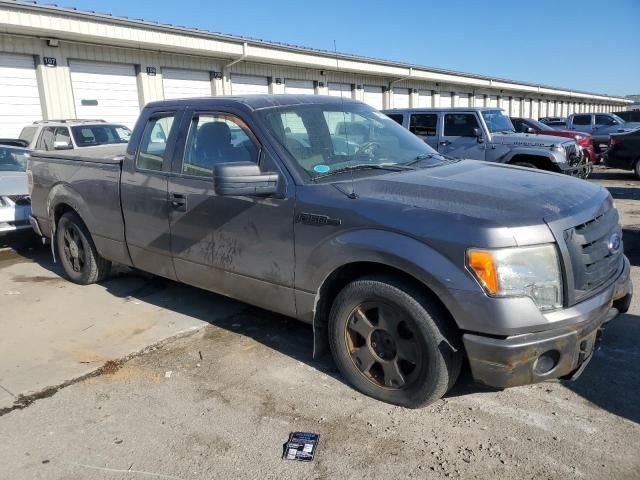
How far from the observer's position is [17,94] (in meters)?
13.4

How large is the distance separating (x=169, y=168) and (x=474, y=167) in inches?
95.6

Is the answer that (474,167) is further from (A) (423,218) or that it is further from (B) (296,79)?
(B) (296,79)

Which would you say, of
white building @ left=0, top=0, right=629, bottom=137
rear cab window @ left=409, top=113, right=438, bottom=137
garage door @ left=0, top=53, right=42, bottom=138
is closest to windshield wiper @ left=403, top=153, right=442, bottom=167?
rear cab window @ left=409, top=113, right=438, bottom=137

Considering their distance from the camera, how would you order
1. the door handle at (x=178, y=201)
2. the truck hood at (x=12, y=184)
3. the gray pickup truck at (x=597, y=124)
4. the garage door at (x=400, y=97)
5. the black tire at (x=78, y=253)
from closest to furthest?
the door handle at (x=178, y=201) → the black tire at (x=78, y=253) → the truck hood at (x=12, y=184) → the gray pickup truck at (x=597, y=124) → the garage door at (x=400, y=97)

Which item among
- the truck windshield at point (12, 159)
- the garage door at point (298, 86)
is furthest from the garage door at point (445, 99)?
the truck windshield at point (12, 159)

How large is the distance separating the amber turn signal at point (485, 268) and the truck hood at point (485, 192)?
7.2 inches

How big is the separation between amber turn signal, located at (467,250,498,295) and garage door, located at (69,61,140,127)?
14680 mm

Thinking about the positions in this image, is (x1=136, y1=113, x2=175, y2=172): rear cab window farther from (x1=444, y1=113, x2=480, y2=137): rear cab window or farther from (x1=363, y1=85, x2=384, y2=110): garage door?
(x1=363, y1=85, x2=384, y2=110): garage door

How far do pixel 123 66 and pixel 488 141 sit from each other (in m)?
11.0

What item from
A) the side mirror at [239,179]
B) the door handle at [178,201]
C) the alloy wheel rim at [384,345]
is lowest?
the alloy wheel rim at [384,345]

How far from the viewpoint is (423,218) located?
2.89 m

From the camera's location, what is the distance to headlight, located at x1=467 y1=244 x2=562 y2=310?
2652 mm

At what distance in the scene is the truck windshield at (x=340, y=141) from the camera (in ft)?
12.0

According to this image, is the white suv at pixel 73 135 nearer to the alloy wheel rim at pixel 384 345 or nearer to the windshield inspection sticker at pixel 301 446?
the alloy wheel rim at pixel 384 345
